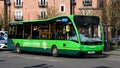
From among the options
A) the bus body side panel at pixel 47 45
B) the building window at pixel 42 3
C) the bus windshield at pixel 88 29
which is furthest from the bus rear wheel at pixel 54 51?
the building window at pixel 42 3

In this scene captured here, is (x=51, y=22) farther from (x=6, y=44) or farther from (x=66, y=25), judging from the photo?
(x=6, y=44)

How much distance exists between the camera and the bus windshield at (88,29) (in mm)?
25094

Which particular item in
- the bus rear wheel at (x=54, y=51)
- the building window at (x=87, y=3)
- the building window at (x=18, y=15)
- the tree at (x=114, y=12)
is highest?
the building window at (x=87, y=3)

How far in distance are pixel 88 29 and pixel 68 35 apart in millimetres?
1308

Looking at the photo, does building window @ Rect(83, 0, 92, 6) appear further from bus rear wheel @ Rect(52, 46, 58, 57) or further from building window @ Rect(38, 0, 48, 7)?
bus rear wheel @ Rect(52, 46, 58, 57)

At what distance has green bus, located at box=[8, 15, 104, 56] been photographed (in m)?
25.1

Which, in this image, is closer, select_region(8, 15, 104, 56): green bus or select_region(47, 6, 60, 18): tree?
select_region(8, 15, 104, 56): green bus

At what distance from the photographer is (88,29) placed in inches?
1015

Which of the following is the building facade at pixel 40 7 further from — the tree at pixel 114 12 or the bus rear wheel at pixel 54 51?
the bus rear wheel at pixel 54 51

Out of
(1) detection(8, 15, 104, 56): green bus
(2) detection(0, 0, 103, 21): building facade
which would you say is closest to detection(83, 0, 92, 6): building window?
(2) detection(0, 0, 103, 21): building facade

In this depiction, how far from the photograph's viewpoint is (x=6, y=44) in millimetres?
34750

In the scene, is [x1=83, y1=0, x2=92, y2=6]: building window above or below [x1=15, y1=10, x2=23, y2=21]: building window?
above

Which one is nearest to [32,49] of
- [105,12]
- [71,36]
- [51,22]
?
[51,22]

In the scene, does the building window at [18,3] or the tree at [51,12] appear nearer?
the tree at [51,12]
